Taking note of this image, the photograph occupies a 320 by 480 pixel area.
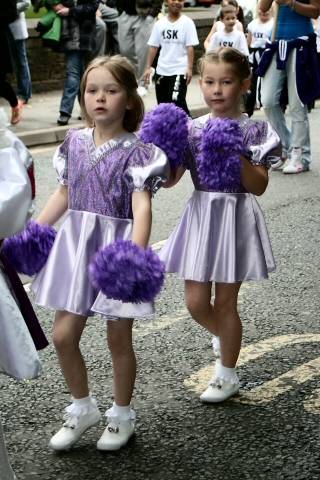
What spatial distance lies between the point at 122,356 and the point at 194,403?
23.7 inches

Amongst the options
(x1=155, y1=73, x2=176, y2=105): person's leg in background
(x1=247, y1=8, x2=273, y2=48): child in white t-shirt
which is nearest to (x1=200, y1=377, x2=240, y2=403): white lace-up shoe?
(x1=155, y1=73, x2=176, y2=105): person's leg in background

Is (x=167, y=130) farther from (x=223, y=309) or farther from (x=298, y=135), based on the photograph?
(x=298, y=135)

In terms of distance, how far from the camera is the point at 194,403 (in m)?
4.57

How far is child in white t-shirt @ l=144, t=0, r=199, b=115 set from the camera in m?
12.2

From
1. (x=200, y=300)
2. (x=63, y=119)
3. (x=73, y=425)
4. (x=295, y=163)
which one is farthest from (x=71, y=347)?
(x=63, y=119)

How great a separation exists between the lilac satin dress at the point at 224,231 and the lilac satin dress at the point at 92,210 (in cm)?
44

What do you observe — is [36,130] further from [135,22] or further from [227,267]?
[227,267]

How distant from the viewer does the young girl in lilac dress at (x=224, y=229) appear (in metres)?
4.50

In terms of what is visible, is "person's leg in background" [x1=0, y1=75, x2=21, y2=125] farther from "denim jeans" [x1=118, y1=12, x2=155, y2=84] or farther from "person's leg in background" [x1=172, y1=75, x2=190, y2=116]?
"denim jeans" [x1=118, y1=12, x2=155, y2=84]

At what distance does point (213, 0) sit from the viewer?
28.5 metres

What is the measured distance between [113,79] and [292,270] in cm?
295

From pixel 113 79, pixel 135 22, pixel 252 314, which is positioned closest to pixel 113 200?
pixel 113 79

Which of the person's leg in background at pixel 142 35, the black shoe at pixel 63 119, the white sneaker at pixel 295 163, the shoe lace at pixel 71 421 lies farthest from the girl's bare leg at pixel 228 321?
the person's leg in background at pixel 142 35

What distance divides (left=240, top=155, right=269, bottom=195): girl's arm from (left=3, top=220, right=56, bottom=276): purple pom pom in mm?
824
